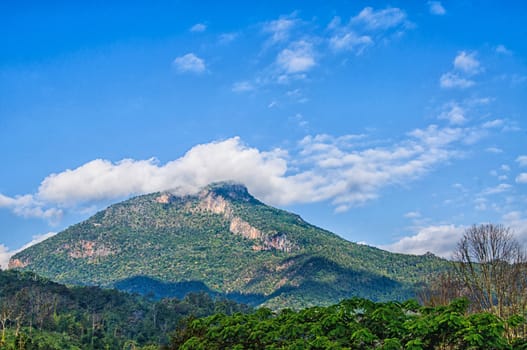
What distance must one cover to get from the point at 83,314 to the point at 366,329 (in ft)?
281

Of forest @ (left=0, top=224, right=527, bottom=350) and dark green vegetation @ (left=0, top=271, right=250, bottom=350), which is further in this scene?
dark green vegetation @ (left=0, top=271, right=250, bottom=350)

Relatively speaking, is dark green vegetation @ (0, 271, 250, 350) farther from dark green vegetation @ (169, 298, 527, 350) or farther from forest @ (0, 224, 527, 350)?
dark green vegetation @ (169, 298, 527, 350)

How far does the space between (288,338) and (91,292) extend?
3752 inches

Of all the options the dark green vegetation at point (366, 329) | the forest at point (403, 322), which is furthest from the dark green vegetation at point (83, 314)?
the dark green vegetation at point (366, 329)

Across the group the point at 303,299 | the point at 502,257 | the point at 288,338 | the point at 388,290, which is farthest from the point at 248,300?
the point at 288,338

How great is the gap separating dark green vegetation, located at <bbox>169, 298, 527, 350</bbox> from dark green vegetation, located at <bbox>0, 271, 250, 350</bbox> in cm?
4386

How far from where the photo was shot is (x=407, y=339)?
1767 centimetres

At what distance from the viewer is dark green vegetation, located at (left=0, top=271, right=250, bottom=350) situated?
74062 mm

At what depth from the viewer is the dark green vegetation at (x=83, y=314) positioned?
74062 millimetres

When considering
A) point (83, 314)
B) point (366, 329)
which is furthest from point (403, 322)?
point (83, 314)

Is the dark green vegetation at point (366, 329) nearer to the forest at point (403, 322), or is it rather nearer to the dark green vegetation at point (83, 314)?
the forest at point (403, 322)

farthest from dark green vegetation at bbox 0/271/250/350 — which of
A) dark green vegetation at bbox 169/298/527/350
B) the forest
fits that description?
dark green vegetation at bbox 169/298/527/350

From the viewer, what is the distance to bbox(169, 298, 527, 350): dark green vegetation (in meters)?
16.2

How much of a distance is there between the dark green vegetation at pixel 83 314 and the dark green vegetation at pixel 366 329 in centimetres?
4386
